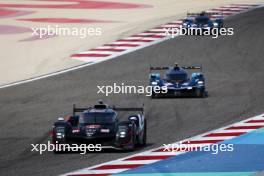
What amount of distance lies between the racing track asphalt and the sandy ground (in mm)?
2251

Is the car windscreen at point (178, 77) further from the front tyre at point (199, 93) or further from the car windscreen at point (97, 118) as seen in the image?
the car windscreen at point (97, 118)

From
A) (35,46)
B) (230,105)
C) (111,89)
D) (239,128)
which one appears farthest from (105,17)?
(239,128)

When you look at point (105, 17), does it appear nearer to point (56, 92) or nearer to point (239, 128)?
point (56, 92)

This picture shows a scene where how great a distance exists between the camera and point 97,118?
Answer: 27516 mm
